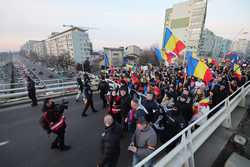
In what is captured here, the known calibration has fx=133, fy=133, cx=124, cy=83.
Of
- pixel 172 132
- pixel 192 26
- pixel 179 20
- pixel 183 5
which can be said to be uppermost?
pixel 183 5

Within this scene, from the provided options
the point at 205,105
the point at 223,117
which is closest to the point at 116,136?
the point at 205,105

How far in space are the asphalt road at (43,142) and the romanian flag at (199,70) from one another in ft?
14.3

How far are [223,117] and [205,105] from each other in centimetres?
60

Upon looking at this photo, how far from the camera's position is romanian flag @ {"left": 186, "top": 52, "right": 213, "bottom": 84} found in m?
5.79

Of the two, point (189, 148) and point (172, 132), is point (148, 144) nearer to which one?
point (189, 148)

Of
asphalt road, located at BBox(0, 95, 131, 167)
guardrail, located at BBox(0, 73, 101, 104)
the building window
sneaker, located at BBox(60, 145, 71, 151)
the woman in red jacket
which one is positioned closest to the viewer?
asphalt road, located at BBox(0, 95, 131, 167)

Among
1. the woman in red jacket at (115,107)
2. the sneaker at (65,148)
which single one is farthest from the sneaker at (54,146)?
the woman in red jacket at (115,107)

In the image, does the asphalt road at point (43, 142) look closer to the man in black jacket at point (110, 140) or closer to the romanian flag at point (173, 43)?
the man in black jacket at point (110, 140)

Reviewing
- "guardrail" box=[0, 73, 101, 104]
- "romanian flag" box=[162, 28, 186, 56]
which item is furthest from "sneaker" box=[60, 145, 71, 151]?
"romanian flag" box=[162, 28, 186, 56]

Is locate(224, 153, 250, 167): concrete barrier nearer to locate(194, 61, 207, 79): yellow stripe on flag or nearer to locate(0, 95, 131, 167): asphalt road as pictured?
locate(0, 95, 131, 167): asphalt road

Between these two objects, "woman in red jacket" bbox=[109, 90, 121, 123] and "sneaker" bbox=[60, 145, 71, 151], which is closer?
"sneaker" bbox=[60, 145, 71, 151]

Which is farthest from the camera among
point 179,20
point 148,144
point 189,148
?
point 179,20

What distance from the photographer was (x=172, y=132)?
3521 mm

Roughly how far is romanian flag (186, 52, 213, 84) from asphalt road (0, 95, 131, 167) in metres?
4.37
